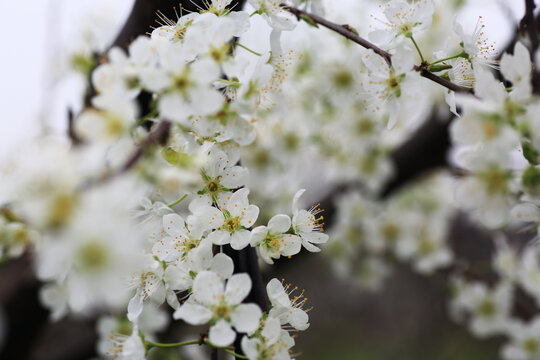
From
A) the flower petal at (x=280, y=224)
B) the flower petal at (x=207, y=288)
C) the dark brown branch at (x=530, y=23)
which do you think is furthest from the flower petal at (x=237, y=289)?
the dark brown branch at (x=530, y=23)

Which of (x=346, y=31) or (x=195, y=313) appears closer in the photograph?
(x=195, y=313)

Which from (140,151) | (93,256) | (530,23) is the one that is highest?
(530,23)

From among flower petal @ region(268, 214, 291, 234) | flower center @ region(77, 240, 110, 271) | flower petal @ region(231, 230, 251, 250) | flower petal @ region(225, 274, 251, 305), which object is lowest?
flower center @ region(77, 240, 110, 271)

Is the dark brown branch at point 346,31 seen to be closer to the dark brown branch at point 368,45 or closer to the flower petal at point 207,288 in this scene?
the dark brown branch at point 368,45

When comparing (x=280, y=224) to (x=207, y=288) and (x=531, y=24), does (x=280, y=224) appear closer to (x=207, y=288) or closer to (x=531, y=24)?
(x=207, y=288)

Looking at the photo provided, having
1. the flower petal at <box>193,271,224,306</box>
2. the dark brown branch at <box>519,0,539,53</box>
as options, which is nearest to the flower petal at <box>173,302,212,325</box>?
the flower petal at <box>193,271,224,306</box>

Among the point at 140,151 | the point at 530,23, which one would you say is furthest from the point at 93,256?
the point at 530,23

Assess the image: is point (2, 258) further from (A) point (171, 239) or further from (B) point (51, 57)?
(B) point (51, 57)

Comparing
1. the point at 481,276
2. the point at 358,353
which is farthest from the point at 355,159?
the point at 358,353

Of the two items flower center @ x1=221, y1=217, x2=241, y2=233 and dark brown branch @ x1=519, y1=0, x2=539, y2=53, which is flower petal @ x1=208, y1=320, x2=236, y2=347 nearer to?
flower center @ x1=221, y1=217, x2=241, y2=233

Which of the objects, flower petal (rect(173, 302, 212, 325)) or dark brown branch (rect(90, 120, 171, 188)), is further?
flower petal (rect(173, 302, 212, 325))

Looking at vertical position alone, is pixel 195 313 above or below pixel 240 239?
below
